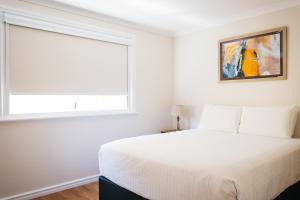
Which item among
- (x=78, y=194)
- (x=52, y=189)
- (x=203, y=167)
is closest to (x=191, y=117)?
(x=78, y=194)

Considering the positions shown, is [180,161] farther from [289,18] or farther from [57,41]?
A: [289,18]

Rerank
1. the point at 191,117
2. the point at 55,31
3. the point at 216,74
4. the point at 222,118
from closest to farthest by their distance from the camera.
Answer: the point at 55,31, the point at 222,118, the point at 216,74, the point at 191,117

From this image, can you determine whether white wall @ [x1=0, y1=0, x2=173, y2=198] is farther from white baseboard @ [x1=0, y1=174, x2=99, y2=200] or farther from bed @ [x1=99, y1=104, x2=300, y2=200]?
Answer: bed @ [x1=99, y1=104, x2=300, y2=200]

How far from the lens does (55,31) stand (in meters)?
2.87

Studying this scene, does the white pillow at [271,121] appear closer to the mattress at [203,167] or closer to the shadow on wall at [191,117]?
the mattress at [203,167]

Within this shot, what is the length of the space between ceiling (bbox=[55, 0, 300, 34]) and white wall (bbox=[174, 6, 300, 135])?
4.6 inches

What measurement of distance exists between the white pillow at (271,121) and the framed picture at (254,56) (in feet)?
1.66

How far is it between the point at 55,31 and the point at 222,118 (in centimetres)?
248

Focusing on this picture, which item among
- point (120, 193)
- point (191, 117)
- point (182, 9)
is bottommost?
point (120, 193)

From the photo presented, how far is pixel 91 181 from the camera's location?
322cm

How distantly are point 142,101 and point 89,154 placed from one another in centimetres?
123

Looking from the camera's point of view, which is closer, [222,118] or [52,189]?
[52,189]

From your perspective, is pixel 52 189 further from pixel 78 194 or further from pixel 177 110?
pixel 177 110

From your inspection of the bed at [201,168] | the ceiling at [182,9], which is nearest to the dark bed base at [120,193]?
the bed at [201,168]
